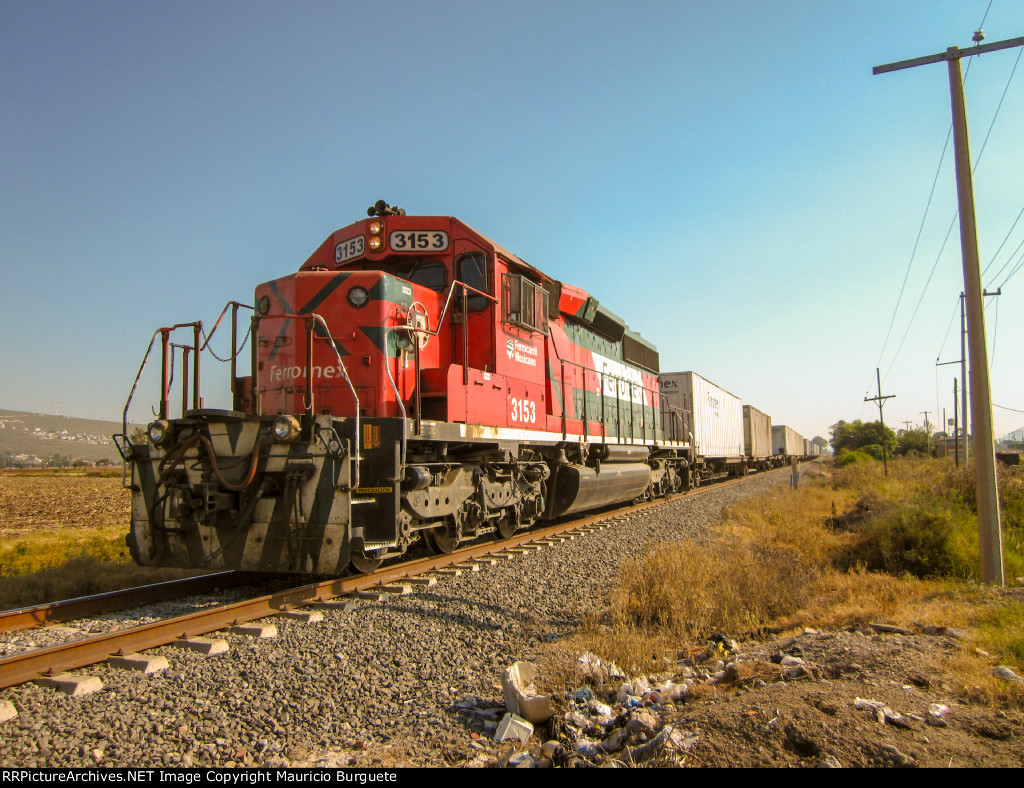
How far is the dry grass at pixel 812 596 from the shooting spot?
4.27m

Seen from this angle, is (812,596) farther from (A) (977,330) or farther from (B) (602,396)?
(B) (602,396)

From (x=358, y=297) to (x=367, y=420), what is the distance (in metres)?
1.44

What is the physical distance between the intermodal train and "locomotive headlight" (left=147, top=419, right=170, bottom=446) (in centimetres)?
2

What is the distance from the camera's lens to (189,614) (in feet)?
16.3

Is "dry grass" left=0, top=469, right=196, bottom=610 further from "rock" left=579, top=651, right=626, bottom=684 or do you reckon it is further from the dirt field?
"rock" left=579, top=651, right=626, bottom=684

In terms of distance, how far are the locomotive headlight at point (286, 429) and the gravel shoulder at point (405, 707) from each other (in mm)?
1497

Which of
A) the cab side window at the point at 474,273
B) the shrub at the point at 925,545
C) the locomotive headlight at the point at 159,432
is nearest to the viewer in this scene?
the locomotive headlight at the point at 159,432

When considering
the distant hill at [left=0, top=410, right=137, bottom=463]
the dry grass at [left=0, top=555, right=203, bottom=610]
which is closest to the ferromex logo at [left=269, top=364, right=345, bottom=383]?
the dry grass at [left=0, top=555, right=203, bottom=610]

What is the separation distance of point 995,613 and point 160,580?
25.3 ft

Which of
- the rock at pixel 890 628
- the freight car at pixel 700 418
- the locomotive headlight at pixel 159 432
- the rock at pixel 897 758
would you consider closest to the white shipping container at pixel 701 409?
the freight car at pixel 700 418

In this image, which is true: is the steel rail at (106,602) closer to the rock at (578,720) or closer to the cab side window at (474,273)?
the cab side window at (474,273)

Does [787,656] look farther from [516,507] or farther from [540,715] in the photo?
[516,507]

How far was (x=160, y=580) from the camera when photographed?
699 centimetres
